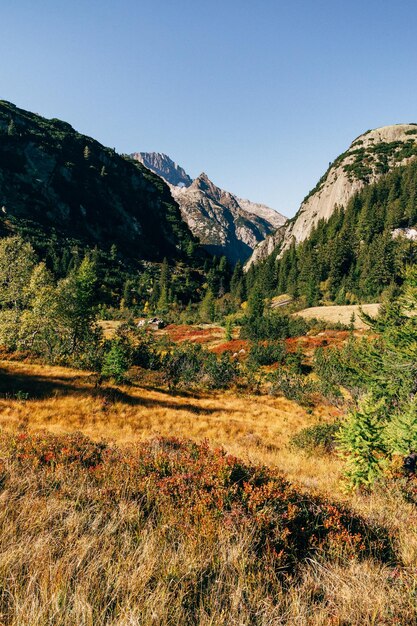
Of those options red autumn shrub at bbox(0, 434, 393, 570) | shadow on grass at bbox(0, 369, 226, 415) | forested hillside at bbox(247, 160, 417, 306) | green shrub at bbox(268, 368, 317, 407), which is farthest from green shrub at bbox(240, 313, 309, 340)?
red autumn shrub at bbox(0, 434, 393, 570)

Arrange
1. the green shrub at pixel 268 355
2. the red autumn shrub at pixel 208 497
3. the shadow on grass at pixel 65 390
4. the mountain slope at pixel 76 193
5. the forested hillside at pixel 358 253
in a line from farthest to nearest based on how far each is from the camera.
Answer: the mountain slope at pixel 76 193, the forested hillside at pixel 358 253, the green shrub at pixel 268 355, the shadow on grass at pixel 65 390, the red autumn shrub at pixel 208 497

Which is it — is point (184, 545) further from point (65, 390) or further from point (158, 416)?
point (65, 390)

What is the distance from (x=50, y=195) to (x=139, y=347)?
138947 millimetres

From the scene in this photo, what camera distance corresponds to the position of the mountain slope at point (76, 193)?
403ft

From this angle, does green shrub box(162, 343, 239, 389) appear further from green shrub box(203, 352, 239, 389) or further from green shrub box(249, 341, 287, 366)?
green shrub box(249, 341, 287, 366)

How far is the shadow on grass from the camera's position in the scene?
14139 mm

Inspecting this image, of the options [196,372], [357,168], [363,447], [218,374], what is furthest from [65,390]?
[357,168]

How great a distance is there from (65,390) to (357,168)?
149018mm

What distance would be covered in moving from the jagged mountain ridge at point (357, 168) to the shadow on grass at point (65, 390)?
5048 inches

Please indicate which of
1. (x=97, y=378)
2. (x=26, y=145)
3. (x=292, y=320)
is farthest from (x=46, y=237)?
(x=97, y=378)

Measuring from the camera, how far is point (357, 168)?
128m

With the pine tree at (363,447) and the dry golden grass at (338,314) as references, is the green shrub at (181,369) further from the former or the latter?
the dry golden grass at (338,314)

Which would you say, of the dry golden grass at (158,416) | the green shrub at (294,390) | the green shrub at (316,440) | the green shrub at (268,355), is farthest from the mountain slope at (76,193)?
the green shrub at (316,440)

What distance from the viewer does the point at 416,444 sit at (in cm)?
784
